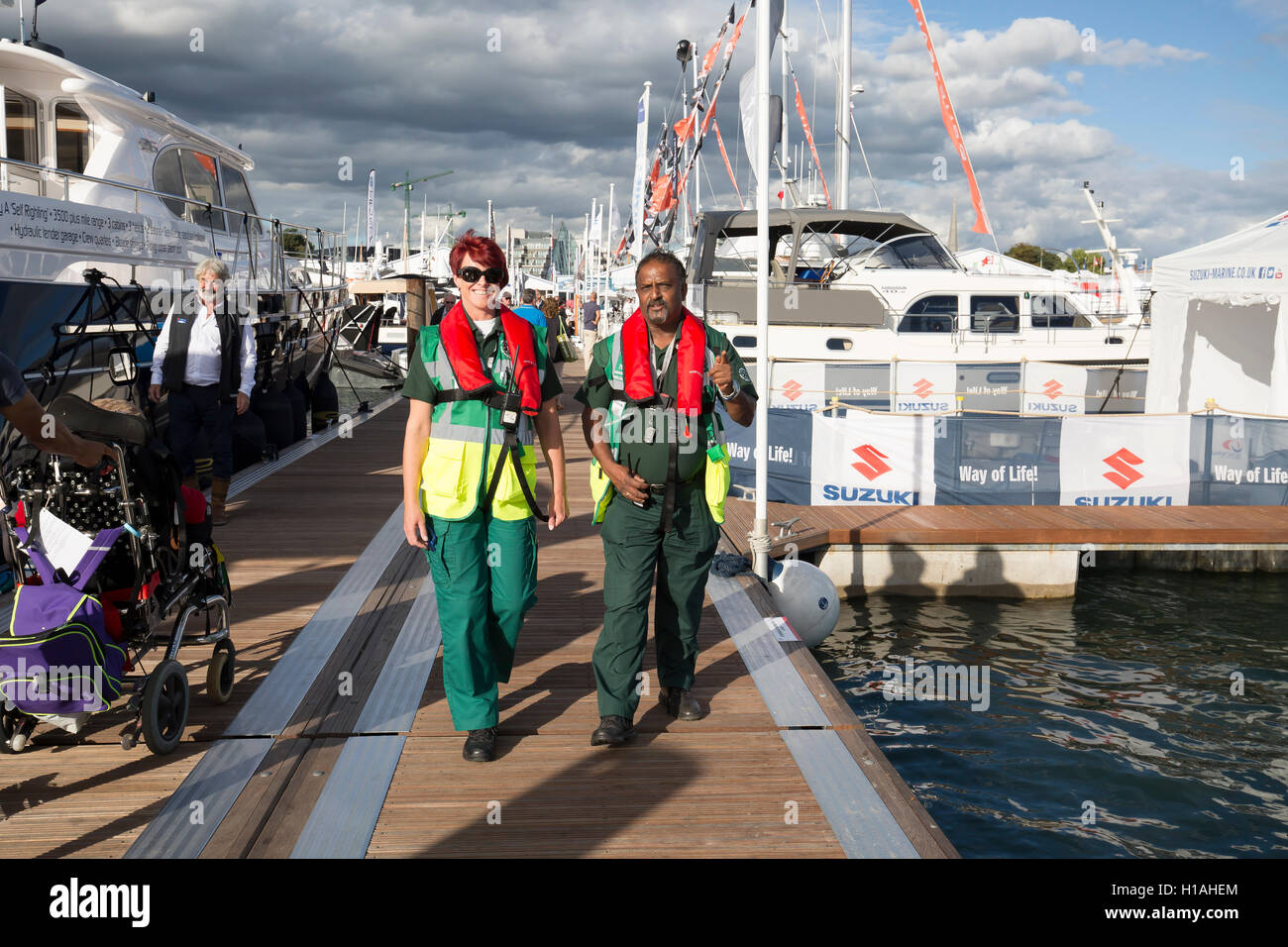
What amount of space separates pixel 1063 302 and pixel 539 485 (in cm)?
1528

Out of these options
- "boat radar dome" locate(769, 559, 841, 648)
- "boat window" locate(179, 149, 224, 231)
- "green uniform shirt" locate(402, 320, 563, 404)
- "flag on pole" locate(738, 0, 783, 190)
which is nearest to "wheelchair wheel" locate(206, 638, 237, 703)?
"green uniform shirt" locate(402, 320, 563, 404)

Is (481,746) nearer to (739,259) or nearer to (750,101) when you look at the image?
(750,101)

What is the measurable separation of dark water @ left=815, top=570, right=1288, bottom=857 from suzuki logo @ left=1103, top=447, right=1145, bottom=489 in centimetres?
109

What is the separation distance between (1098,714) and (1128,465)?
4684 mm

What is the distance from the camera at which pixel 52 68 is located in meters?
10.5

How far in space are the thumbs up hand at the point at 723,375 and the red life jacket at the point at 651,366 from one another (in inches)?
3.1

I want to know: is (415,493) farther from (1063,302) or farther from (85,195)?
(1063,302)

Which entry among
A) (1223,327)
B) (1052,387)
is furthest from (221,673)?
(1052,387)

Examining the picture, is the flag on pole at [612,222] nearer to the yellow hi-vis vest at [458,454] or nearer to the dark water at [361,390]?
the dark water at [361,390]

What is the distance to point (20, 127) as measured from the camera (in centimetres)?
1077

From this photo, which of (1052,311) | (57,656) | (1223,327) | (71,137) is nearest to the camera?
(57,656)

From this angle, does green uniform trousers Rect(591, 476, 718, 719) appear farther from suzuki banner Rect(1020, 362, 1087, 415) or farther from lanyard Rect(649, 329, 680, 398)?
suzuki banner Rect(1020, 362, 1087, 415)

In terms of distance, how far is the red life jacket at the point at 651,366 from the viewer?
4.24 m

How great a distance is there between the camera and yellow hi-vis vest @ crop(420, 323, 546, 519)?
3998 mm
